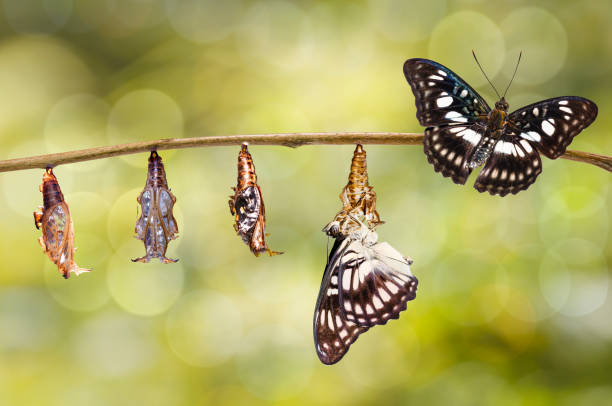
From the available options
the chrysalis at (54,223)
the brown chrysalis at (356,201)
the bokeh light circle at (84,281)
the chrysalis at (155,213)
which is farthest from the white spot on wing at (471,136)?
the bokeh light circle at (84,281)

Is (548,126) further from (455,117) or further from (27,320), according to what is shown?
(27,320)

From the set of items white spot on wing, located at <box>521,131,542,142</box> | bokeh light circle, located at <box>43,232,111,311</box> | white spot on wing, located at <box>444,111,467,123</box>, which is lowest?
bokeh light circle, located at <box>43,232,111,311</box>

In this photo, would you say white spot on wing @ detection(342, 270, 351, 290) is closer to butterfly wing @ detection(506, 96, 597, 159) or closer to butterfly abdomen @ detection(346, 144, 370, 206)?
butterfly abdomen @ detection(346, 144, 370, 206)

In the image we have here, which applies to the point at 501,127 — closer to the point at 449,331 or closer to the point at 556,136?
the point at 556,136

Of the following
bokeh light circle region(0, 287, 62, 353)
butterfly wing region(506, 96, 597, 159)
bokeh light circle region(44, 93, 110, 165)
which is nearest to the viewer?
butterfly wing region(506, 96, 597, 159)

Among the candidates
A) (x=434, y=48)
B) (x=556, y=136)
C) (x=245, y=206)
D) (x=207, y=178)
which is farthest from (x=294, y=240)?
(x=556, y=136)

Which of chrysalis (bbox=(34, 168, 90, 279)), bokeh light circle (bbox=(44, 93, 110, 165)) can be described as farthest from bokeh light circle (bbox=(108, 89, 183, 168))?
chrysalis (bbox=(34, 168, 90, 279))

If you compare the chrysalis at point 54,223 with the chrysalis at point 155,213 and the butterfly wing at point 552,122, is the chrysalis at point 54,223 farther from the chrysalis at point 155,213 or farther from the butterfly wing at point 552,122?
the butterfly wing at point 552,122
